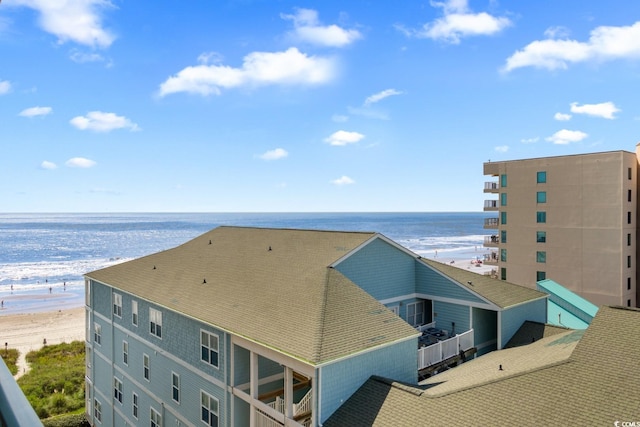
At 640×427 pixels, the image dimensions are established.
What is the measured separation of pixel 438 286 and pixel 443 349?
3.77 metres

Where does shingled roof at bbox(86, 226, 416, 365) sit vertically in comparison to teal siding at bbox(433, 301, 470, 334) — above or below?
above

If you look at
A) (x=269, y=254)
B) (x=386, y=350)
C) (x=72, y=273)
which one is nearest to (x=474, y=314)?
(x=386, y=350)

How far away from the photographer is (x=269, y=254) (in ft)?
70.3

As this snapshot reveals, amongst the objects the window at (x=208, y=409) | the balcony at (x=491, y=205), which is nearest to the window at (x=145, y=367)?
the window at (x=208, y=409)

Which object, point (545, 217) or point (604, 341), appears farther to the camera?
point (545, 217)

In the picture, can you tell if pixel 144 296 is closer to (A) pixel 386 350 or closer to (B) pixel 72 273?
(A) pixel 386 350

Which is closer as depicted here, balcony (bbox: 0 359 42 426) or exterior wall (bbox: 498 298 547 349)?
balcony (bbox: 0 359 42 426)

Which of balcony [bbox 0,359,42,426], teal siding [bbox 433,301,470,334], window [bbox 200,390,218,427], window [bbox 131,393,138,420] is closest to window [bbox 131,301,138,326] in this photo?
window [bbox 131,393,138,420]

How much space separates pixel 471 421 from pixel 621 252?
40.6 meters

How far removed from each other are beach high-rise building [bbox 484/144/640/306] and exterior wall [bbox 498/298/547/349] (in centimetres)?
2684

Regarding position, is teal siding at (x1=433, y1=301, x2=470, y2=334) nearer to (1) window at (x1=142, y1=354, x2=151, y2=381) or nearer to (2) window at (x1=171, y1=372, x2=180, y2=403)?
(2) window at (x1=171, y1=372, x2=180, y2=403)

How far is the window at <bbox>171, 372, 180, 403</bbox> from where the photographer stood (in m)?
18.5

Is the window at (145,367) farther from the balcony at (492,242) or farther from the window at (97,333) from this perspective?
the balcony at (492,242)

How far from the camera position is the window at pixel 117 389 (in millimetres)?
23656
